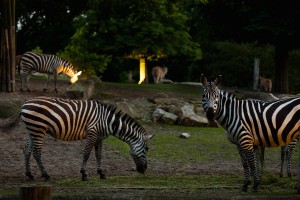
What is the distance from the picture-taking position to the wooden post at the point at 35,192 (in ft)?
22.4

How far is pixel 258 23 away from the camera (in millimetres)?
30938

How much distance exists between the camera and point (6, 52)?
920 inches

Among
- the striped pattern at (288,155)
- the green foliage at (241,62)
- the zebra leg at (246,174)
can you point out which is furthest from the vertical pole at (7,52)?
the green foliage at (241,62)

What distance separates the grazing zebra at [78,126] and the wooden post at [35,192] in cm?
584

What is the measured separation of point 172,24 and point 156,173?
25.7 metres

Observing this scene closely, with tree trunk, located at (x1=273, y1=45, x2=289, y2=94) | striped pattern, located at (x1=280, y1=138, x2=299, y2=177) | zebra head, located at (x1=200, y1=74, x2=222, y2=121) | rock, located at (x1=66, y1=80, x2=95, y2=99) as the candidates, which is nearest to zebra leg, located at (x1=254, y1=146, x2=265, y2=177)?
striped pattern, located at (x1=280, y1=138, x2=299, y2=177)

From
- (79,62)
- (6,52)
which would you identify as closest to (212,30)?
(79,62)

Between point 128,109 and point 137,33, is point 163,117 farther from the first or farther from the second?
point 137,33

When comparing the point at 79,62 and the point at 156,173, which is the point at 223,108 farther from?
the point at 79,62

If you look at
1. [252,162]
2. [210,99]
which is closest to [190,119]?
[210,99]

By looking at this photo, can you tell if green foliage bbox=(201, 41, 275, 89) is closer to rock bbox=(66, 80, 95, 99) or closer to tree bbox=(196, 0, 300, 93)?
tree bbox=(196, 0, 300, 93)

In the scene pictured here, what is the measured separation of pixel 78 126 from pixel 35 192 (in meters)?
6.21

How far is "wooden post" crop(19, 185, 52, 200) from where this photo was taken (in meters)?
6.82

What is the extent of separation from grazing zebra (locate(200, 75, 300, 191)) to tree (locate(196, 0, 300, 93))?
19.2m
